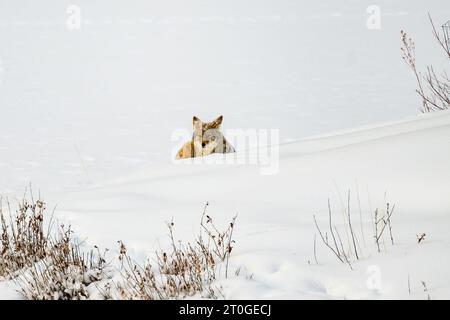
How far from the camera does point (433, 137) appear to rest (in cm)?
474

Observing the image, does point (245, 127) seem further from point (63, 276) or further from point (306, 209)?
point (63, 276)

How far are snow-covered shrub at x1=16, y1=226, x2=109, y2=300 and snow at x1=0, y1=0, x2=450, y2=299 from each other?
0.20m

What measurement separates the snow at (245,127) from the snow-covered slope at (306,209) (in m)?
0.01

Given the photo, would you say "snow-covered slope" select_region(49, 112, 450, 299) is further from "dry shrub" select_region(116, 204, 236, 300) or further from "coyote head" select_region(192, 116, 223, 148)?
"coyote head" select_region(192, 116, 223, 148)

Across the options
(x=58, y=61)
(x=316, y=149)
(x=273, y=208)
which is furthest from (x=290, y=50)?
(x=273, y=208)

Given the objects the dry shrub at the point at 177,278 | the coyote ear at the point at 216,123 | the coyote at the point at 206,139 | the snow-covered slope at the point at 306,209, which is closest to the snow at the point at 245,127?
the snow-covered slope at the point at 306,209

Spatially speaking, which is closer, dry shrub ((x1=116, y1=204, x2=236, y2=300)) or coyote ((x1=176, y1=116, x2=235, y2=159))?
dry shrub ((x1=116, y1=204, x2=236, y2=300))

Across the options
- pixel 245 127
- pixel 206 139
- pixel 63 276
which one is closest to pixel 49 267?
pixel 63 276

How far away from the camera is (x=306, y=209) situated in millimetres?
4340

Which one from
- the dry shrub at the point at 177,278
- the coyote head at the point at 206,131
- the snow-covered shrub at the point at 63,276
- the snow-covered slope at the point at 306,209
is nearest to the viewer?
the snow-covered slope at the point at 306,209

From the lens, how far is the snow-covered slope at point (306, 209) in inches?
125

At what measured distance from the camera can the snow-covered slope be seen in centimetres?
318

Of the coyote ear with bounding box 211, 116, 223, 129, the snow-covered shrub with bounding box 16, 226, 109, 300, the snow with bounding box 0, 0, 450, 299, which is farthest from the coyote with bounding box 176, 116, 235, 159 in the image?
the snow-covered shrub with bounding box 16, 226, 109, 300

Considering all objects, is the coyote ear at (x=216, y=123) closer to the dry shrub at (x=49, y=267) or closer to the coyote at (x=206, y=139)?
the coyote at (x=206, y=139)
